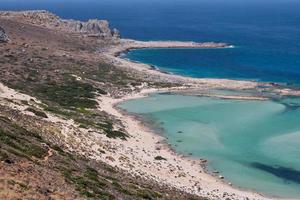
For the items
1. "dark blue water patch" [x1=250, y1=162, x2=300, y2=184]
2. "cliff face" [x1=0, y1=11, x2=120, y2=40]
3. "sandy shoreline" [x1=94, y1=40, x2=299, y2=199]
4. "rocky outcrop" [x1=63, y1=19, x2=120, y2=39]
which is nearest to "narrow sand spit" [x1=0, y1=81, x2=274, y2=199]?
"sandy shoreline" [x1=94, y1=40, x2=299, y2=199]

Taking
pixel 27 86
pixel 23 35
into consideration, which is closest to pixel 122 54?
pixel 23 35

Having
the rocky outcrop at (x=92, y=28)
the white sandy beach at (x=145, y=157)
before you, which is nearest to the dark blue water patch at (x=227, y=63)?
the rocky outcrop at (x=92, y=28)

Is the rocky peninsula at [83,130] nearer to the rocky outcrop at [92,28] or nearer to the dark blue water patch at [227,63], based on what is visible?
the dark blue water patch at [227,63]

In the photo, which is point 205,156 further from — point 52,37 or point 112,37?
point 112,37

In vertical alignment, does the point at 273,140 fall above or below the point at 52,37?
below

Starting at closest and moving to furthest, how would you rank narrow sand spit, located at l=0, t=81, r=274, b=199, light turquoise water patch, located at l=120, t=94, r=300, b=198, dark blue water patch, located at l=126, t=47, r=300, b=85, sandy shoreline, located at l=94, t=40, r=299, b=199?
narrow sand spit, located at l=0, t=81, r=274, b=199 → sandy shoreline, located at l=94, t=40, r=299, b=199 → light turquoise water patch, located at l=120, t=94, r=300, b=198 → dark blue water patch, located at l=126, t=47, r=300, b=85

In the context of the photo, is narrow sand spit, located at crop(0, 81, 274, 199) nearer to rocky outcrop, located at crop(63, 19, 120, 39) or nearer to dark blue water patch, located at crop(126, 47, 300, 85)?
dark blue water patch, located at crop(126, 47, 300, 85)

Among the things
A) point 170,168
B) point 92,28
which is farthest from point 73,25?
point 170,168
